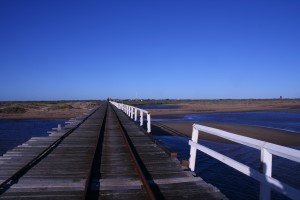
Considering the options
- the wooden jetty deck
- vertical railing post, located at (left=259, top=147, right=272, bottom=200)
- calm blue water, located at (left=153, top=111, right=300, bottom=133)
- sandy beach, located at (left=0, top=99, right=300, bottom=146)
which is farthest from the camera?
calm blue water, located at (left=153, top=111, right=300, bottom=133)

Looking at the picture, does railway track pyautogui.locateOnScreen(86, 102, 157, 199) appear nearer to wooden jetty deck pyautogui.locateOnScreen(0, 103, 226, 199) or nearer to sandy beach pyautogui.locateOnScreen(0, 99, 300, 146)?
wooden jetty deck pyautogui.locateOnScreen(0, 103, 226, 199)

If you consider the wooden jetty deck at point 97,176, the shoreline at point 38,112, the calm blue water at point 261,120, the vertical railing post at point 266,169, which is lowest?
the shoreline at point 38,112

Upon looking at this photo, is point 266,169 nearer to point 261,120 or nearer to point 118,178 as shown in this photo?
point 118,178

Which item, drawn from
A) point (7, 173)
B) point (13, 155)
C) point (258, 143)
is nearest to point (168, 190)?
point (258, 143)

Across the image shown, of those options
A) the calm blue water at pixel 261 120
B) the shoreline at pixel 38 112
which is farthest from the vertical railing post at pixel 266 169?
the shoreline at pixel 38 112

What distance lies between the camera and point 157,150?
10.8 metres

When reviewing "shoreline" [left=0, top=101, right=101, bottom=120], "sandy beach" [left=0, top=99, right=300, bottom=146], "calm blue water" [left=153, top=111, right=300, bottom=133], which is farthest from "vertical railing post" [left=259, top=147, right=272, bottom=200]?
"shoreline" [left=0, top=101, right=101, bottom=120]

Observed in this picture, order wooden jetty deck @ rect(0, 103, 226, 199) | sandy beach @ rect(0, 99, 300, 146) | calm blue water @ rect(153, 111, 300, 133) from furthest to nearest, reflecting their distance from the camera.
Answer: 1. calm blue water @ rect(153, 111, 300, 133)
2. sandy beach @ rect(0, 99, 300, 146)
3. wooden jetty deck @ rect(0, 103, 226, 199)

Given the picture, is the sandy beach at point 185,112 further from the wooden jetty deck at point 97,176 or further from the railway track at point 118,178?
the wooden jetty deck at point 97,176

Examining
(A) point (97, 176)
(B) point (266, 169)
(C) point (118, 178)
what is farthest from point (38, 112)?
(B) point (266, 169)

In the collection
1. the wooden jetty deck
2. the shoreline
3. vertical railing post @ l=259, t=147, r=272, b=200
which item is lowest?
the shoreline

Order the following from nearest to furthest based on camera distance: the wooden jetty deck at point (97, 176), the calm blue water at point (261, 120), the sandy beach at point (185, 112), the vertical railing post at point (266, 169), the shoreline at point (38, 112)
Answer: the vertical railing post at point (266, 169)
the wooden jetty deck at point (97, 176)
the sandy beach at point (185, 112)
the calm blue water at point (261, 120)
the shoreline at point (38, 112)

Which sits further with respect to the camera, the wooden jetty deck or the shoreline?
the shoreline

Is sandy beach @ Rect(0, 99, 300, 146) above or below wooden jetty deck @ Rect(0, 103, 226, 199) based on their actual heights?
below
